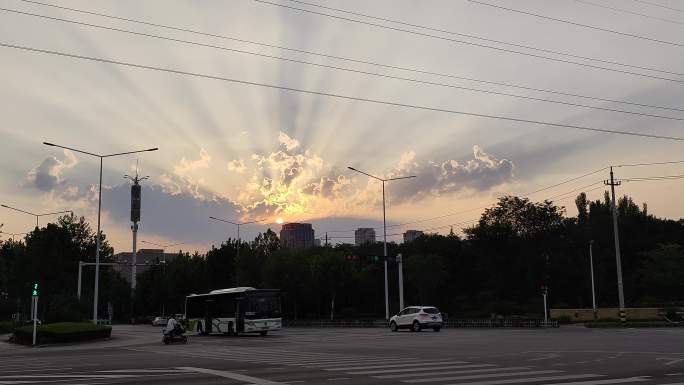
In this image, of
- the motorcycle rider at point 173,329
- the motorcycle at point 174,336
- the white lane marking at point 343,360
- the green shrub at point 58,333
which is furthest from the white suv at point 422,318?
the white lane marking at point 343,360

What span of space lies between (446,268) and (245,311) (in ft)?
196

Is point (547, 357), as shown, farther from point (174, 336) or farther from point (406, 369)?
point (174, 336)

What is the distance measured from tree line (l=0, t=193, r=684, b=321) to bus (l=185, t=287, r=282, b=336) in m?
32.4

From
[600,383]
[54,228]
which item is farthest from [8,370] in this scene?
[54,228]

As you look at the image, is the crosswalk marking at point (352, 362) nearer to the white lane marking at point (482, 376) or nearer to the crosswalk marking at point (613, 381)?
the white lane marking at point (482, 376)

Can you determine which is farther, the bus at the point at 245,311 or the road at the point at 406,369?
the bus at the point at 245,311

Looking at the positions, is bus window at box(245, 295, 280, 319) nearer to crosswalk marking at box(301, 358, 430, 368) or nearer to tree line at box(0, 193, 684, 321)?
crosswalk marking at box(301, 358, 430, 368)

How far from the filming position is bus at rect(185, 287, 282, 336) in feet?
133

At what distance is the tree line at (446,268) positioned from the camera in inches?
3049

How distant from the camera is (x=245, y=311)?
40.6 m

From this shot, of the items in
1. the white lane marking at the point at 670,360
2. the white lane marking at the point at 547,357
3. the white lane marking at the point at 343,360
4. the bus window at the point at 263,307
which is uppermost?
the bus window at the point at 263,307

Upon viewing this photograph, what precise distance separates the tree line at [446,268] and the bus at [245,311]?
106 ft

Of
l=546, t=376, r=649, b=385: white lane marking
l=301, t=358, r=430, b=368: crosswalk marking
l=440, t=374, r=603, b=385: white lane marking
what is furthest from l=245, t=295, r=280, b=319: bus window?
l=546, t=376, r=649, b=385: white lane marking

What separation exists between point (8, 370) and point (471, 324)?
38.0 m
